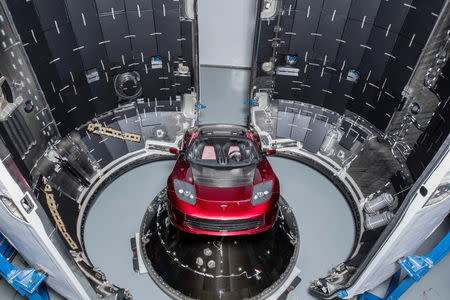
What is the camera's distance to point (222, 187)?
4262 millimetres

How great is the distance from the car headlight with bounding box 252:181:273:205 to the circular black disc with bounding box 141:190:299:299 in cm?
63

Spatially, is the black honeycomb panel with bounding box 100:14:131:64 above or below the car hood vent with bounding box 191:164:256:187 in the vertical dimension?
above

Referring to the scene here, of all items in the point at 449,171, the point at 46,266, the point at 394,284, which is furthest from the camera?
the point at 394,284

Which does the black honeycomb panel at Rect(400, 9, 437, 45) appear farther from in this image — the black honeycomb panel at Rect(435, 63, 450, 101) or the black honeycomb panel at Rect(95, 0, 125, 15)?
the black honeycomb panel at Rect(95, 0, 125, 15)

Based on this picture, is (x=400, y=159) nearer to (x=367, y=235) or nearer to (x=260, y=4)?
(x=367, y=235)

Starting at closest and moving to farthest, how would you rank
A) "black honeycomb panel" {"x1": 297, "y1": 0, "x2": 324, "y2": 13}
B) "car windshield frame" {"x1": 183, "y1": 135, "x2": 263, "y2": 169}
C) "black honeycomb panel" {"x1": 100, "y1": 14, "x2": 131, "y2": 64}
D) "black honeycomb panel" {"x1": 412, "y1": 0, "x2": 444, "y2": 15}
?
"black honeycomb panel" {"x1": 412, "y1": 0, "x2": 444, "y2": 15} → "car windshield frame" {"x1": 183, "y1": 135, "x2": 263, "y2": 169} → "black honeycomb panel" {"x1": 100, "y1": 14, "x2": 131, "y2": 64} → "black honeycomb panel" {"x1": 297, "y1": 0, "x2": 324, "y2": 13}

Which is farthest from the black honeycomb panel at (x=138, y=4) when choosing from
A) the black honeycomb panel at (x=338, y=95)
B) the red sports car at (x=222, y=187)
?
the black honeycomb panel at (x=338, y=95)

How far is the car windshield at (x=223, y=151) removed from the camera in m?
4.47

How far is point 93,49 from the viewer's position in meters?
5.14

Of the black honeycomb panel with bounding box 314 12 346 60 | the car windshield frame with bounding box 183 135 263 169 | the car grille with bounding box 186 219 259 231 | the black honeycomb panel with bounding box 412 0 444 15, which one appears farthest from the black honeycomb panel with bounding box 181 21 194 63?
the black honeycomb panel with bounding box 412 0 444 15

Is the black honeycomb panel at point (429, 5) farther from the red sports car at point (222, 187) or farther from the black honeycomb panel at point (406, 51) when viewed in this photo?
the red sports car at point (222, 187)

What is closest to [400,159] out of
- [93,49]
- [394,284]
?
[394,284]

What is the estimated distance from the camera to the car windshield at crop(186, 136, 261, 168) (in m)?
4.47

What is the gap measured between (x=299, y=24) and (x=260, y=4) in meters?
0.83
